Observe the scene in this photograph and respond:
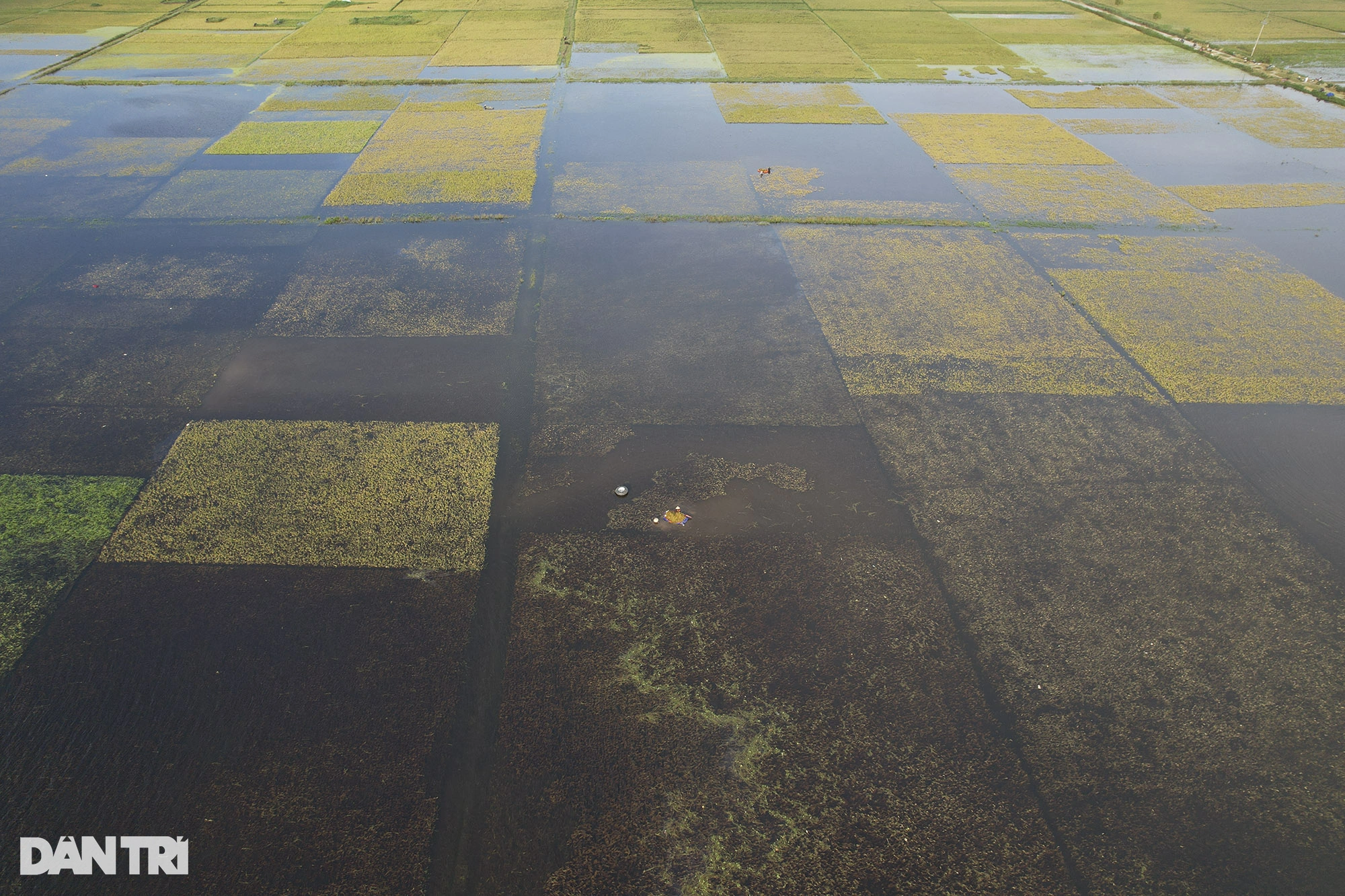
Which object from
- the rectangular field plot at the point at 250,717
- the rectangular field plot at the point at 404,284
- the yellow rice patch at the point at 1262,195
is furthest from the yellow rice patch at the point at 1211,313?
the rectangular field plot at the point at 250,717

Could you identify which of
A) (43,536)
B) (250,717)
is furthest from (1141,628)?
(43,536)

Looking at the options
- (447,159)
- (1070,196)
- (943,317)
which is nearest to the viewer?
(943,317)

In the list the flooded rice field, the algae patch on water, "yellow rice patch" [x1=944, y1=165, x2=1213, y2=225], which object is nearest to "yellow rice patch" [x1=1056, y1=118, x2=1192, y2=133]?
the flooded rice field

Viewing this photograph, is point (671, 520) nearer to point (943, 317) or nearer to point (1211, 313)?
point (943, 317)

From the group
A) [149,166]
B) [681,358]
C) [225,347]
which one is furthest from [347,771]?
[149,166]

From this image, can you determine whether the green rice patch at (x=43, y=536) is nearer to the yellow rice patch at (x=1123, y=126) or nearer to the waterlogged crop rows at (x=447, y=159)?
the waterlogged crop rows at (x=447, y=159)

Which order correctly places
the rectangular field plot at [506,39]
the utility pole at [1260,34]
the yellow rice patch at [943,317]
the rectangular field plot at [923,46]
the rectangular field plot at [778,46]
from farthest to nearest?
the utility pole at [1260,34], the rectangular field plot at [506,39], the rectangular field plot at [923,46], the rectangular field plot at [778,46], the yellow rice patch at [943,317]

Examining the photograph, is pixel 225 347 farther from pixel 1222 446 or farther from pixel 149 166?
pixel 1222 446
